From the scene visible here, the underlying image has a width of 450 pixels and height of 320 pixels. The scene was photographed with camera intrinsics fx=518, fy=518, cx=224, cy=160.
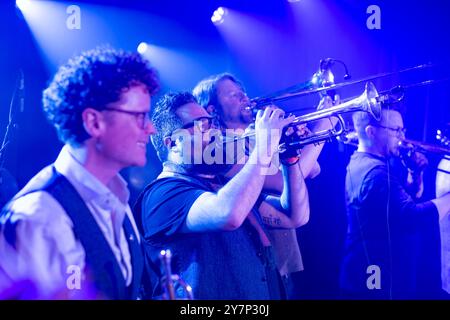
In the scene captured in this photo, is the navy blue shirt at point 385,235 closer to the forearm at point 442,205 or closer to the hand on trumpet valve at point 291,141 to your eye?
the forearm at point 442,205

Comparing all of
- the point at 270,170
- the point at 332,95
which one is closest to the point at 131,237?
the point at 270,170

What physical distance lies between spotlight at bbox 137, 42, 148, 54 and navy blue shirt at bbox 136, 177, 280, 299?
1.32 m

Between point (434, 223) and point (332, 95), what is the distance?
3.39 feet

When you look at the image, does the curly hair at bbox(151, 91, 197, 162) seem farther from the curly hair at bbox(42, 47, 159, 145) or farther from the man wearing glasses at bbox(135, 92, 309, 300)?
the curly hair at bbox(42, 47, 159, 145)

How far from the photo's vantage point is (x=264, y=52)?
3.59 metres

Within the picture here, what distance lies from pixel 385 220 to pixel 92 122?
6.57 ft

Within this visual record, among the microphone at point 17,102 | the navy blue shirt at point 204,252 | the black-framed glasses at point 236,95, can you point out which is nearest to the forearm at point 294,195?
the navy blue shirt at point 204,252

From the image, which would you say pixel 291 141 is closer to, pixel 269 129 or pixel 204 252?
pixel 269 129

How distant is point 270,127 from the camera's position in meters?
2.49

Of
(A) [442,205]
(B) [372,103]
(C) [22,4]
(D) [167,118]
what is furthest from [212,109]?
(A) [442,205]

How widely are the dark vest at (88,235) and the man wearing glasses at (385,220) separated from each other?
173 cm

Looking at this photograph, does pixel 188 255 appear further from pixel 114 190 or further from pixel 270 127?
pixel 270 127

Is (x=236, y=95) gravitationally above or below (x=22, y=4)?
below

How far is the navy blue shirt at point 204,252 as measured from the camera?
2.35m
